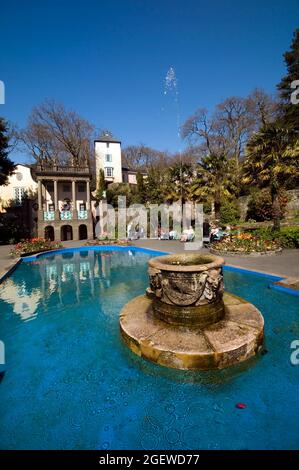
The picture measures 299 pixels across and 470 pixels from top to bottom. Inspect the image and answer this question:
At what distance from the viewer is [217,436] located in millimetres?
3045

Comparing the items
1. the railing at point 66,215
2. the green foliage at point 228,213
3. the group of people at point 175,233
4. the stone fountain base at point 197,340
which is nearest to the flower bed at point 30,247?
the railing at point 66,215

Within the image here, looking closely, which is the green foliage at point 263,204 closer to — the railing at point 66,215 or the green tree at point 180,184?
the green tree at point 180,184

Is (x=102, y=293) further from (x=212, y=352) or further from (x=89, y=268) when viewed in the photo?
(x=212, y=352)

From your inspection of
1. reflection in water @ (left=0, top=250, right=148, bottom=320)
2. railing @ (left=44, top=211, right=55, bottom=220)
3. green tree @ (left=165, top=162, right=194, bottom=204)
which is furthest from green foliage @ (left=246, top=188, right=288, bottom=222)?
railing @ (left=44, top=211, right=55, bottom=220)

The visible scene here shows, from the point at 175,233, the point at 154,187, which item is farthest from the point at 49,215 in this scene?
the point at 154,187

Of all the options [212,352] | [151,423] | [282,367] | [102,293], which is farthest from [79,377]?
[102,293]

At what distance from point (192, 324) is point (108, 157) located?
41.9m

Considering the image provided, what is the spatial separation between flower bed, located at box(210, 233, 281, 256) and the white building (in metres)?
32.1

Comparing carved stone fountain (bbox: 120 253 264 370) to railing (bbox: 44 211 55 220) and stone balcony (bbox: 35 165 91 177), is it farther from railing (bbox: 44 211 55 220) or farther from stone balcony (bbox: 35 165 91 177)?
stone balcony (bbox: 35 165 91 177)

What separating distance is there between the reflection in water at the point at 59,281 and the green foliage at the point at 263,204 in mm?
14689

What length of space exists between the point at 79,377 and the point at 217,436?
2.65 m

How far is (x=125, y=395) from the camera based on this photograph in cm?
379

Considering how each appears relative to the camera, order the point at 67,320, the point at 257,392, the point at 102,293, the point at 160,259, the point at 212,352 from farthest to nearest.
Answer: the point at 102,293, the point at 67,320, the point at 160,259, the point at 212,352, the point at 257,392
